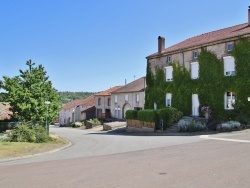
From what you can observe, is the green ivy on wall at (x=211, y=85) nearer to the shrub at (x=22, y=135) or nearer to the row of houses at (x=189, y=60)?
the row of houses at (x=189, y=60)

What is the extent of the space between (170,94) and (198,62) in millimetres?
5377

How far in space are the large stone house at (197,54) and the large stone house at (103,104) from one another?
2227 cm

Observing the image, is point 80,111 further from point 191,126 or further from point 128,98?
point 191,126

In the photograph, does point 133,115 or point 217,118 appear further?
point 133,115

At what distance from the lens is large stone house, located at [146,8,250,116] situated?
27.3m

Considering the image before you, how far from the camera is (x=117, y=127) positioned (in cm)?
4062

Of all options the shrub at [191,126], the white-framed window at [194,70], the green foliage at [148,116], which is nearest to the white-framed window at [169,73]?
the white-framed window at [194,70]

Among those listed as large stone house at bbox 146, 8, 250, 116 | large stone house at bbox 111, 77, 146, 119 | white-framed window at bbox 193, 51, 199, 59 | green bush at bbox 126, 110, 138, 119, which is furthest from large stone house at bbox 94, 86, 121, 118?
white-framed window at bbox 193, 51, 199, 59

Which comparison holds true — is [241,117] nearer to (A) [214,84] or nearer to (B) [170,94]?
(A) [214,84]

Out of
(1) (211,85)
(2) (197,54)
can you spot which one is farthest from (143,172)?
(2) (197,54)

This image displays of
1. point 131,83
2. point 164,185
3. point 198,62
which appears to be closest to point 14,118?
point 198,62

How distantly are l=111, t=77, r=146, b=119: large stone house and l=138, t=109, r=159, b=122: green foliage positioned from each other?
14983 millimetres

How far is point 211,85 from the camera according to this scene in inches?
1128

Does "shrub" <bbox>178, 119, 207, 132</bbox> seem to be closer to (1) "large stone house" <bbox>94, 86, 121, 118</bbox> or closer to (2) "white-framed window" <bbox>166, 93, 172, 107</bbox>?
(2) "white-framed window" <bbox>166, 93, 172, 107</bbox>
